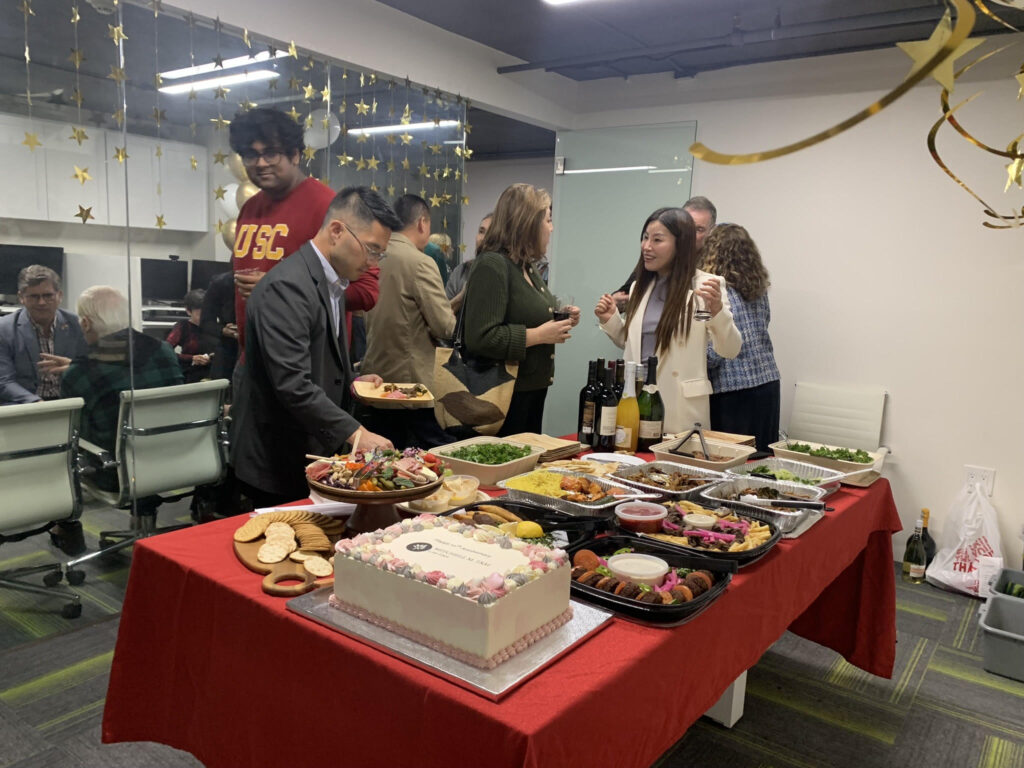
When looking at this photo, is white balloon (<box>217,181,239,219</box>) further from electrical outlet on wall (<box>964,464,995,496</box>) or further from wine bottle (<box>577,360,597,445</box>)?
electrical outlet on wall (<box>964,464,995,496</box>)

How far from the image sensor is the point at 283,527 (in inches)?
54.8

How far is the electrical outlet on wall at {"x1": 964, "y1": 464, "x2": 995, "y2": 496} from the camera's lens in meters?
3.66

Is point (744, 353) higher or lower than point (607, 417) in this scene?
higher

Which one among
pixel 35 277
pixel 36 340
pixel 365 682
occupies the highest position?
pixel 35 277

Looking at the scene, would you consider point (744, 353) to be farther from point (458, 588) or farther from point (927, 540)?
point (458, 588)

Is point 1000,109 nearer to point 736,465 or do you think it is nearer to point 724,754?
point 736,465

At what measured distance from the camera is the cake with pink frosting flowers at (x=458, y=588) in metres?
0.96

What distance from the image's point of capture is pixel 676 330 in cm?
269

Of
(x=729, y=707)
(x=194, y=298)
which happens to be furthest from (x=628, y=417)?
(x=194, y=298)

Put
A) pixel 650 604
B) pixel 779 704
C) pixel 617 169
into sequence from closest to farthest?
pixel 650 604, pixel 779 704, pixel 617 169

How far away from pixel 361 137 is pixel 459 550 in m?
2.79

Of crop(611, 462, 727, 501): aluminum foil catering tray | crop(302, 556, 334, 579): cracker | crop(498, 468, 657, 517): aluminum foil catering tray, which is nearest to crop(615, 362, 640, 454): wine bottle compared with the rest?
crop(611, 462, 727, 501): aluminum foil catering tray

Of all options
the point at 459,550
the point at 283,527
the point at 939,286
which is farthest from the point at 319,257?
the point at 939,286

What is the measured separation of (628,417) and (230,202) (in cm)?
183
